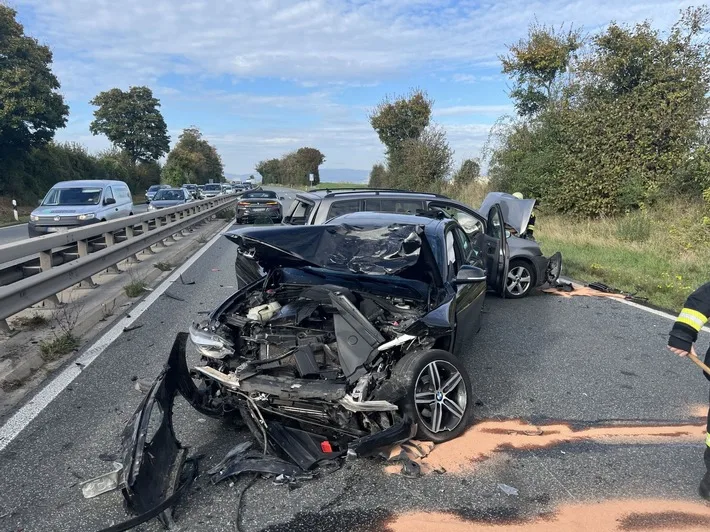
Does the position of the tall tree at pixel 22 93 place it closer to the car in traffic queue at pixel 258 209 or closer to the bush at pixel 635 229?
the car in traffic queue at pixel 258 209

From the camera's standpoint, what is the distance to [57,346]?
220 inches

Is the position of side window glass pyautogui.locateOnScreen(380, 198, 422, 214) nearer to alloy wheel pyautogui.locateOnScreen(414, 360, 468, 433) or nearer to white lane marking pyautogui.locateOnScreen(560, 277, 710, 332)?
white lane marking pyautogui.locateOnScreen(560, 277, 710, 332)

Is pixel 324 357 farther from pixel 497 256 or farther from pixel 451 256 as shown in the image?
pixel 497 256

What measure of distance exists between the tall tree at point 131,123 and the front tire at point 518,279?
206 feet

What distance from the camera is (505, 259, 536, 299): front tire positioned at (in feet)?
28.3

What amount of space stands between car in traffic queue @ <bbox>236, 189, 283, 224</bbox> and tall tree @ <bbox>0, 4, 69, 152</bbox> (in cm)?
1739

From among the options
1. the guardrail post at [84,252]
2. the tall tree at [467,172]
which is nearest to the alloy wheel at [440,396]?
the guardrail post at [84,252]

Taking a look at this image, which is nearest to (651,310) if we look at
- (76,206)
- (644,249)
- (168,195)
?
(644,249)

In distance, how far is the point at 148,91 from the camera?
2611 inches

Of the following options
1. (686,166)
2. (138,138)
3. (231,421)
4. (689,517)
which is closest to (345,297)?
(231,421)

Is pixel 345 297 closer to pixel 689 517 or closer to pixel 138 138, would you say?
pixel 689 517

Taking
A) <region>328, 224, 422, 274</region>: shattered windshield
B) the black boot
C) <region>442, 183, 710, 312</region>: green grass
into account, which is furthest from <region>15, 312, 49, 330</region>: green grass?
<region>442, 183, 710, 312</region>: green grass

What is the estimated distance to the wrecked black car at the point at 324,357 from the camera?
3.38 metres

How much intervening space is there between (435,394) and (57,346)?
13.3ft
